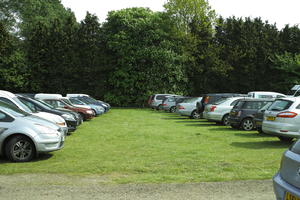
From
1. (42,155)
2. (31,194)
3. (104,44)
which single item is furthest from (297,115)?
(104,44)

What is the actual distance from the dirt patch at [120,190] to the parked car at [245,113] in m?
11.4

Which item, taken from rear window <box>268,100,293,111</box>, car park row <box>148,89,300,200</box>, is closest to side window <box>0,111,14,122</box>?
car park row <box>148,89,300,200</box>

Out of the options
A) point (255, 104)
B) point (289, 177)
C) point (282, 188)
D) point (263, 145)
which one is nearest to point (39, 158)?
point (263, 145)

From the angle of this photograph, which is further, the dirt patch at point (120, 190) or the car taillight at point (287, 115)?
the car taillight at point (287, 115)

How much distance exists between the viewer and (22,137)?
1001cm

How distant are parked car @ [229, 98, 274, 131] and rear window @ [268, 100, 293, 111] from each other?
4810mm

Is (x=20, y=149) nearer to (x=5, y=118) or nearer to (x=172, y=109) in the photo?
(x=5, y=118)

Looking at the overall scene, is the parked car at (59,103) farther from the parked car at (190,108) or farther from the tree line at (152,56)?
the tree line at (152,56)

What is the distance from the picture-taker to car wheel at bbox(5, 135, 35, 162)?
32.5 feet

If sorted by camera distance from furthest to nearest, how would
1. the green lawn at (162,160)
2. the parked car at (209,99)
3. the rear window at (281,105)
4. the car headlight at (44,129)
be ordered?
the parked car at (209,99)
the rear window at (281,105)
the car headlight at (44,129)
the green lawn at (162,160)

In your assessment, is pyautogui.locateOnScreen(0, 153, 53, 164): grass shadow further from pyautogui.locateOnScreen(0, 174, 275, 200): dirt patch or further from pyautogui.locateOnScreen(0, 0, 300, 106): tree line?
pyautogui.locateOnScreen(0, 0, 300, 106): tree line

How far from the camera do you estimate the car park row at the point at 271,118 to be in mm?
4449

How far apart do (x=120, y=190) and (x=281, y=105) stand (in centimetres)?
851

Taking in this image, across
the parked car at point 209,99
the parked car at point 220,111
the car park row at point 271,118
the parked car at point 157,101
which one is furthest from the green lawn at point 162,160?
the parked car at point 157,101
